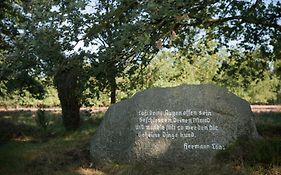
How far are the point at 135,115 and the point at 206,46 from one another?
4574 mm

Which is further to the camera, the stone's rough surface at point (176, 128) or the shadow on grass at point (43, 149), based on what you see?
the shadow on grass at point (43, 149)

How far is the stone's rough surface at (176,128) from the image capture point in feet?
29.8

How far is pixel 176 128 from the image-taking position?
9312 millimetres

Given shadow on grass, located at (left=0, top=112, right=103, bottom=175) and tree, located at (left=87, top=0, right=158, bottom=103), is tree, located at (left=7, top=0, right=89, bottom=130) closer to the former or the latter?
tree, located at (left=87, top=0, right=158, bottom=103)

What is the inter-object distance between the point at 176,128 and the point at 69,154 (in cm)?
308

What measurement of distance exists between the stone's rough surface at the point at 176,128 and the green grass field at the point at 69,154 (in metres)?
0.42

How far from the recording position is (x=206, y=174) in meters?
7.95

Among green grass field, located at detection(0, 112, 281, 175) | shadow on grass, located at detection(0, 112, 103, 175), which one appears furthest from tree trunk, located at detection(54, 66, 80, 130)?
green grass field, located at detection(0, 112, 281, 175)

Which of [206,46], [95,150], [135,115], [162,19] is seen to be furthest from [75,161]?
[206,46]

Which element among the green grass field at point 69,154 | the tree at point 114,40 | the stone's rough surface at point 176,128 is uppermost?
the tree at point 114,40

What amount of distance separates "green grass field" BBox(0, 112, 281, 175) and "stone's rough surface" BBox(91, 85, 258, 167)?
420 millimetres

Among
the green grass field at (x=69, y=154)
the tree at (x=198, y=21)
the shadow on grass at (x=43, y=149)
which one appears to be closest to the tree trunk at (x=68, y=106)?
the shadow on grass at (x=43, y=149)

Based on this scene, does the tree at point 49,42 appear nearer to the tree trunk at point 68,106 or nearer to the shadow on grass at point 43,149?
the shadow on grass at point 43,149

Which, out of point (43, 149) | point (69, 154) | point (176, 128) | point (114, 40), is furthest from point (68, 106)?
point (114, 40)
